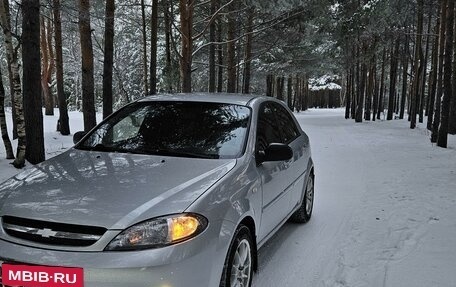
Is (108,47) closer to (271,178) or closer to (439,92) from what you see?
(271,178)

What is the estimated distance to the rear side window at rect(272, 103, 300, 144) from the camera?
5.14 m

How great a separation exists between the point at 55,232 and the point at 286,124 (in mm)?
3381

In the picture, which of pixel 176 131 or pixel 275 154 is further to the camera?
pixel 176 131

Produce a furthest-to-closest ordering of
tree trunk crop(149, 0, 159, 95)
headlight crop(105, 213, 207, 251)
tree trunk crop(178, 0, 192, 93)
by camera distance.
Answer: tree trunk crop(149, 0, 159, 95) → tree trunk crop(178, 0, 192, 93) → headlight crop(105, 213, 207, 251)

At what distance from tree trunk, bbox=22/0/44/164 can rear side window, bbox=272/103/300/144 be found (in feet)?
19.6

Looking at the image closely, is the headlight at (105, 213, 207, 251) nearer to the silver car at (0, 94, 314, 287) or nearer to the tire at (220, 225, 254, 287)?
the silver car at (0, 94, 314, 287)

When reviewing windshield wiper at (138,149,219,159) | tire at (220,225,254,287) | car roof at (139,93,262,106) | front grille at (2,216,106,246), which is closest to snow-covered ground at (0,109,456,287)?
tire at (220,225,254,287)

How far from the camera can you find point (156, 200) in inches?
112

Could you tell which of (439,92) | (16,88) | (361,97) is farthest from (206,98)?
(361,97)

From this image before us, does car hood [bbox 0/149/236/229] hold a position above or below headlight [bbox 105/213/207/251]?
above

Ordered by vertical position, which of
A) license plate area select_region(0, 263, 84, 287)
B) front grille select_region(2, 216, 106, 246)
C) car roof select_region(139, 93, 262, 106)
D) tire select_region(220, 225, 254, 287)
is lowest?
tire select_region(220, 225, 254, 287)

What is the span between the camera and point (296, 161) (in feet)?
16.8

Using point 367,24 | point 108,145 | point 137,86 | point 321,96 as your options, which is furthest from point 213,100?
point 321,96

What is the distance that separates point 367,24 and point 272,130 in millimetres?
16454
